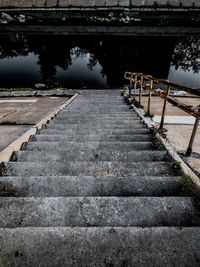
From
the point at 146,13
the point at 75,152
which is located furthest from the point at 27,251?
the point at 146,13

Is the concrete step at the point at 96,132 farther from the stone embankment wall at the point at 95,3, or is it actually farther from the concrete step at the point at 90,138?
the stone embankment wall at the point at 95,3

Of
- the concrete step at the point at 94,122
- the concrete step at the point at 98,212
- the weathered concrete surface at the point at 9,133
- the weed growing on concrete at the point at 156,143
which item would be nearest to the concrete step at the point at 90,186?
the concrete step at the point at 98,212

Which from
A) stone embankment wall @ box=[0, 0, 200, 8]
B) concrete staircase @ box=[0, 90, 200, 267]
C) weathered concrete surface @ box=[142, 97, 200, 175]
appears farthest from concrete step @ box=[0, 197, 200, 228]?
stone embankment wall @ box=[0, 0, 200, 8]

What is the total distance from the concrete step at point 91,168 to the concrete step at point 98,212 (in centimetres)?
61

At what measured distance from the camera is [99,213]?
2088 mm

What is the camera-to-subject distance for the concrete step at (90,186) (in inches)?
96.7

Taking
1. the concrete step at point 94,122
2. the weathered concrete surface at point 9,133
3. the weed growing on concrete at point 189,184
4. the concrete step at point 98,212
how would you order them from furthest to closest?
the concrete step at point 94,122, the weathered concrete surface at point 9,133, the weed growing on concrete at point 189,184, the concrete step at point 98,212

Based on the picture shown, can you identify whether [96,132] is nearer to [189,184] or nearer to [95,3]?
[189,184]

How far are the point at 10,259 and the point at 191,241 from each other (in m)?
1.07

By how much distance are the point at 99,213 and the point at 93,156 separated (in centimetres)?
138

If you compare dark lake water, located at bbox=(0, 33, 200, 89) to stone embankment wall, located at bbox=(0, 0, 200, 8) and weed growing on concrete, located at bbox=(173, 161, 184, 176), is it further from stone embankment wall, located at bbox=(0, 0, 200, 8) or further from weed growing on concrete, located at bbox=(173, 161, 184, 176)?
weed growing on concrete, located at bbox=(173, 161, 184, 176)

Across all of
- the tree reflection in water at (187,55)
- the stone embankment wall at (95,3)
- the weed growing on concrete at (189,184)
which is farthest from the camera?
the tree reflection in water at (187,55)

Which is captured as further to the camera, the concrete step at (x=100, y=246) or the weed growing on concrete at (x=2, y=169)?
the weed growing on concrete at (x=2, y=169)

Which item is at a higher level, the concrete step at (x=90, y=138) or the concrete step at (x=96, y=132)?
the concrete step at (x=90, y=138)
